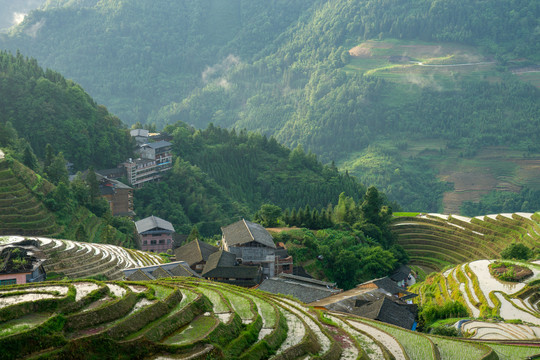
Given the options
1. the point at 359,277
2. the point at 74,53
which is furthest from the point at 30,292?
the point at 74,53

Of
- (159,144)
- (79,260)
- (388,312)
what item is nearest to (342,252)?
(388,312)

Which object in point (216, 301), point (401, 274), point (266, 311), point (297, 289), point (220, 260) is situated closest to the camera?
point (216, 301)

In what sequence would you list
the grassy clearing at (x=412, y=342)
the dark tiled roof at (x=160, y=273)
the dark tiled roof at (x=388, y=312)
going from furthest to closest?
1. the dark tiled roof at (x=160, y=273)
2. the dark tiled roof at (x=388, y=312)
3. the grassy clearing at (x=412, y=342)

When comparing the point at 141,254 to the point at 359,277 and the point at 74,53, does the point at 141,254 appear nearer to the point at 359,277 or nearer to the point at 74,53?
the point at 359,277

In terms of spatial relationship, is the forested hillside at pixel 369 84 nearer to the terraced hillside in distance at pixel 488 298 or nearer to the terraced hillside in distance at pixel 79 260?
the terraced hillside in distance at pixel 488 298

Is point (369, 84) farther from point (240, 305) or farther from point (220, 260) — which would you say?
point (240, 305)

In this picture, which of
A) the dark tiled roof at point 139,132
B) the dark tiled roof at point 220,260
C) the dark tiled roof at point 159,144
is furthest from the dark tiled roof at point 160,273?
the dark tiled roof at point 139,132

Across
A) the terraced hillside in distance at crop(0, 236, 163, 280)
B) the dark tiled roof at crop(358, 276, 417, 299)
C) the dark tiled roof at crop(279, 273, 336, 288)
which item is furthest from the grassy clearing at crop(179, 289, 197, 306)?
the dark tiled roof at crop(358, 276, 417, 299)
